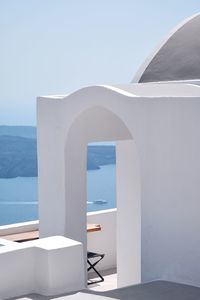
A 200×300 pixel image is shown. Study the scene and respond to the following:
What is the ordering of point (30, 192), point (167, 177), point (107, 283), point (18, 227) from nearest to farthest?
point (167, 177) → point (107, 283) → point (18, 227) → point (30, 192)

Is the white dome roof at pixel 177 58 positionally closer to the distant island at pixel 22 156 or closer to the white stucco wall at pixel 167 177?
the white stucco wall at pixel 167 177

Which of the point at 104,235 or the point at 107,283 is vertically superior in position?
the point at 104,235

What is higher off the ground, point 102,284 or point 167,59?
point 167,59

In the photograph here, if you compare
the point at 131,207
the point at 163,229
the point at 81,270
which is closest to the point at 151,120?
the point at 163,229

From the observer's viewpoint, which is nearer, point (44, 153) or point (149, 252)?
point (149, 252)

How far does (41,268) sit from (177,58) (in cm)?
535

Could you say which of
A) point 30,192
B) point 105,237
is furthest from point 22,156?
point 105,237

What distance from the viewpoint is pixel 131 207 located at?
12.9m

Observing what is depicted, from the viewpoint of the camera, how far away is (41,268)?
9.50m

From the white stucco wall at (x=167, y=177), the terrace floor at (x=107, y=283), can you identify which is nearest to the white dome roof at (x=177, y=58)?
the white stucco wall at (x=167, y=177)

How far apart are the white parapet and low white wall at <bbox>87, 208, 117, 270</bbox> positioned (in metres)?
5.09

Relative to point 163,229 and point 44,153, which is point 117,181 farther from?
point 163,229

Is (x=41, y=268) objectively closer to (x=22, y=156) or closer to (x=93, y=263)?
(x=93, y=263)

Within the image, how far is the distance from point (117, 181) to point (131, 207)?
57 cm
